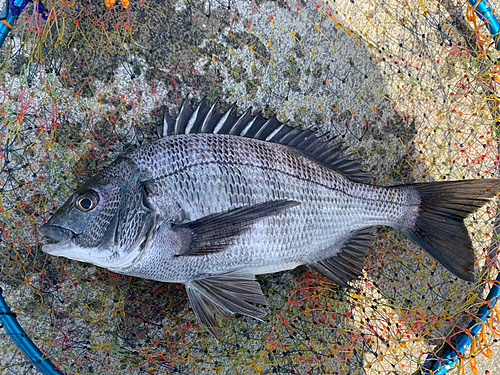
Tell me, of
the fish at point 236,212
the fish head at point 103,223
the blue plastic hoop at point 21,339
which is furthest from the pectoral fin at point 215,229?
the blue plastic hoop at point 21,339

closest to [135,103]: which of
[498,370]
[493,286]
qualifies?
[493,286]

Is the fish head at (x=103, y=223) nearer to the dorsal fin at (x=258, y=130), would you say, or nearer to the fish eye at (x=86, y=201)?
the fish eye at (x=86, y=201)

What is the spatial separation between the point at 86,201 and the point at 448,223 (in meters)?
1.44

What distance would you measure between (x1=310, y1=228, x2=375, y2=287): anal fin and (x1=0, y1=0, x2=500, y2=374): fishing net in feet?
0.49

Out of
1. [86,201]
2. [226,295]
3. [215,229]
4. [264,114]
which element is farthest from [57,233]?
[264,114]

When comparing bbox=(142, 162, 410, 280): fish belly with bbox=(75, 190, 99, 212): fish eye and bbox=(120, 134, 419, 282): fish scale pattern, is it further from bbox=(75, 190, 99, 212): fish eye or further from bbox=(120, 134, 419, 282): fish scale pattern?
bbox=(75, 190, 99, 212): fish eye

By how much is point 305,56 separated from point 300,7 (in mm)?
241

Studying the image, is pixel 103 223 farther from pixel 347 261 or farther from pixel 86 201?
pixel 347 261

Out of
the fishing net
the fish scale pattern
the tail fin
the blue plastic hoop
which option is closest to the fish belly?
the fish scale pattern

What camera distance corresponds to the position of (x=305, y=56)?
5.22ft

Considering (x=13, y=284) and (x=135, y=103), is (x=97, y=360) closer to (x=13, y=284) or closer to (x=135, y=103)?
(x=13, y=284)

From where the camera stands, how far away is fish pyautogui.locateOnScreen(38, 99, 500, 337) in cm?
110

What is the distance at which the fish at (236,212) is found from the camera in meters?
1.10

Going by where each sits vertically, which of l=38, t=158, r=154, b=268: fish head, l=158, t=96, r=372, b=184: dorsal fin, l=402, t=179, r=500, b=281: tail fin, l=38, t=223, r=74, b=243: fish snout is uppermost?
l=402, t=179, r=500, b=281: tail fin
